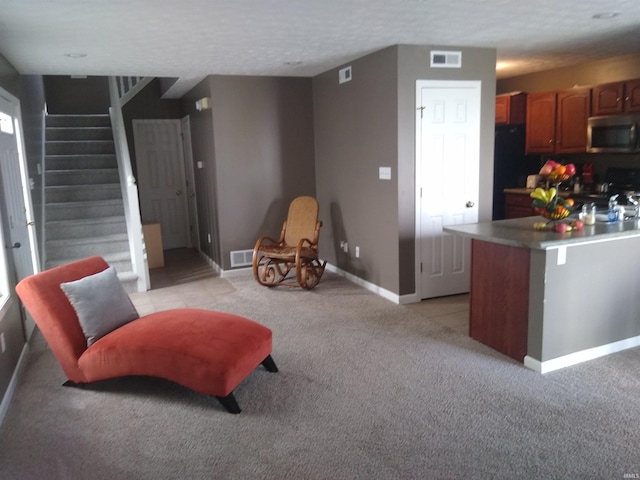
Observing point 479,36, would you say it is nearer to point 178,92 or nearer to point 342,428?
point 342,428

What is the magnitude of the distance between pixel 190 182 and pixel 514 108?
463 cm

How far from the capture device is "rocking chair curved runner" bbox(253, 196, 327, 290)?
534cm

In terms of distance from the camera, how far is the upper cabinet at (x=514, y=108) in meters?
6.33

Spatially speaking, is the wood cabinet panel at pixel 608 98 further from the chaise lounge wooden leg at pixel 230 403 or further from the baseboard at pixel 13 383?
the baseboard at pixel 13 383

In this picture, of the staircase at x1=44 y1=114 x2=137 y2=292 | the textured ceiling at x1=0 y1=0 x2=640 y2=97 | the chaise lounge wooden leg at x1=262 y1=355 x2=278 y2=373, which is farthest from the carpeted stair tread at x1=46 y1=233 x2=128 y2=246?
the chaise lounge wooden leg at x1=262 y1=355 x2=278 y2=373

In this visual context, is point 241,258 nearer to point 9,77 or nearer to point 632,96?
point 9,77

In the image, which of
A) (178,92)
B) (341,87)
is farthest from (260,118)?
(178,92)

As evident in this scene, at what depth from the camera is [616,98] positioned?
5.21 metres

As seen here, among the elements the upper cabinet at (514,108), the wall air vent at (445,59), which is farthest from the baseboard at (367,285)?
the upper cabinet at (514,108)

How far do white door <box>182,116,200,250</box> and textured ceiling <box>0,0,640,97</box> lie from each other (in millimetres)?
1967

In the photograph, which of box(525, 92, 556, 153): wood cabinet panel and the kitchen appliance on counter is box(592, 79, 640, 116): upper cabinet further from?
the kitchen appliance on counter

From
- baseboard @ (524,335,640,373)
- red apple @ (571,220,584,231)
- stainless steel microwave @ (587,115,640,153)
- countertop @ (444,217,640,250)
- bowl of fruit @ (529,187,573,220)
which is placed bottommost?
baseboard @ (524,335,640,373)

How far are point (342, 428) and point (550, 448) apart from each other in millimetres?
1045

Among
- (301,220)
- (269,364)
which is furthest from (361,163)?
(269,364)
